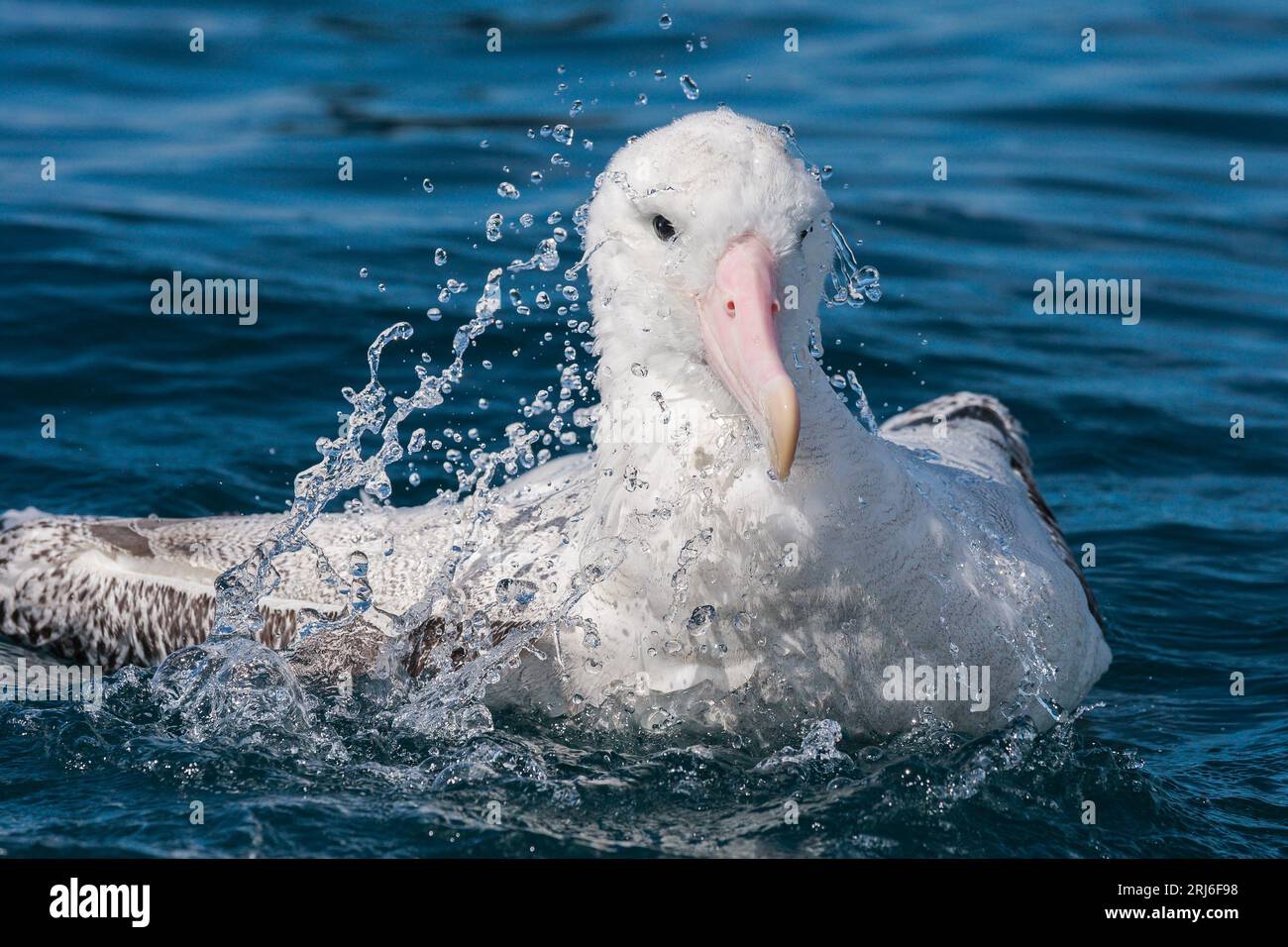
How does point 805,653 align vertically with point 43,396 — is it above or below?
below

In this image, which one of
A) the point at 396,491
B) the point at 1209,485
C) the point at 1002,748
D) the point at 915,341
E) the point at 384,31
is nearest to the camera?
the point at 1002,748

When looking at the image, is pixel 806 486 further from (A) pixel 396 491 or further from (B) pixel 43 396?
(B) pixel 43 396

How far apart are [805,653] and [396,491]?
3526 millimetres

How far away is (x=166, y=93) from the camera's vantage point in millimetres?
14359

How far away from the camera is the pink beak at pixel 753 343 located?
4.52 m

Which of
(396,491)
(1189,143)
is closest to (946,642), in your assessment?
(396,491)
